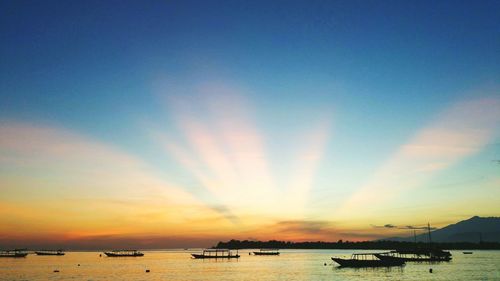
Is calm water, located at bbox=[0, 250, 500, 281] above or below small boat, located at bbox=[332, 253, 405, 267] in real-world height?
below

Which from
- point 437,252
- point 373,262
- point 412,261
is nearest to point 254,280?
point 373,262

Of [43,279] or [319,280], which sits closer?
[319,280]

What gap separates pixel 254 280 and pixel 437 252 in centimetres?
8646

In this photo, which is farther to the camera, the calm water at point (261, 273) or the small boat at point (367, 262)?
the small boat at point (367, 262)

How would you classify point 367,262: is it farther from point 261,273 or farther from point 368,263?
point 261,273

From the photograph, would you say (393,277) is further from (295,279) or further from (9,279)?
(9,279)

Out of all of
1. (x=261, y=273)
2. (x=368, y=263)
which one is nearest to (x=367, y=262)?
(x=368, y=263)

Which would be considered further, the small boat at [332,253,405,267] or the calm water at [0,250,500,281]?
the small boat at [332,253,405,267]

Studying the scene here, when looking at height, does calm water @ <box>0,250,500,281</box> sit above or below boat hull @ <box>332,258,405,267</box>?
below

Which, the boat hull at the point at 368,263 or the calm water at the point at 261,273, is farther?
the boat hull at the point at 368,263

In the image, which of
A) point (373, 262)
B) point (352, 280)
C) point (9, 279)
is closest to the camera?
point (352, 280)

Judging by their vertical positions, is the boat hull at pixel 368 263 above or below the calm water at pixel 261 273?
above

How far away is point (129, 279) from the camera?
285 feet

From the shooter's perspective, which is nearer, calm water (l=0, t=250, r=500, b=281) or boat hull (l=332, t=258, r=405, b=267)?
calm water (l=0, t=250, r=500, b=281)
